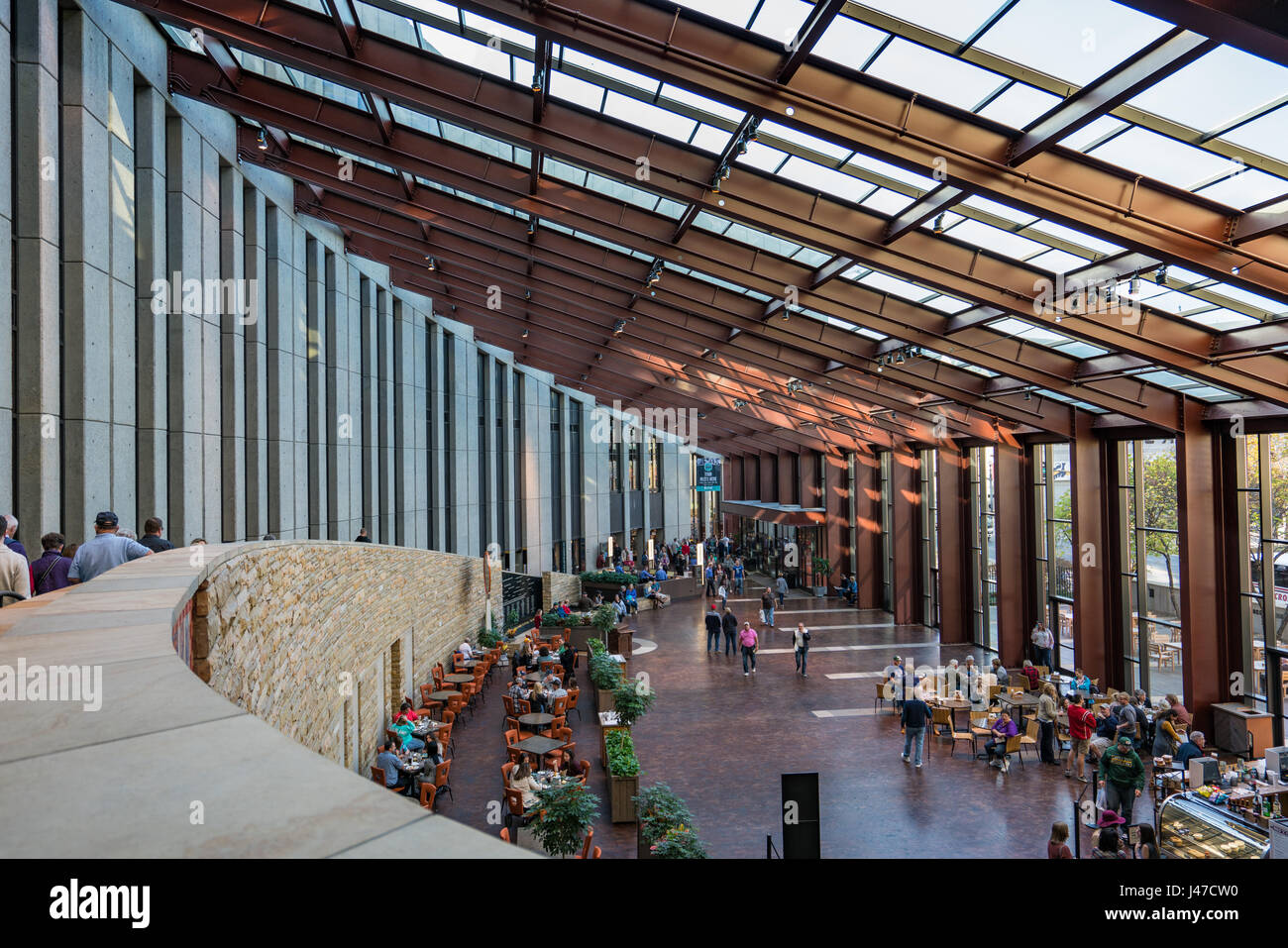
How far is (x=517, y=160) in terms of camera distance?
1316 cm

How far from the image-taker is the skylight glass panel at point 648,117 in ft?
32.4

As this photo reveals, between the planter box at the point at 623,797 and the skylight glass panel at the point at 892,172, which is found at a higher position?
the skylight glass panel at the point at 892,172

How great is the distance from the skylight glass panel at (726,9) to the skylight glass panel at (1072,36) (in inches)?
82.0

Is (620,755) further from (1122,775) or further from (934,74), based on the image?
(934,74)

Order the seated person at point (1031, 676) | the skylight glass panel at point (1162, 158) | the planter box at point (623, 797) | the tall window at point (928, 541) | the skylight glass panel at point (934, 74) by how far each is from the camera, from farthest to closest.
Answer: the tall window at point (928, 541) → the seated person at point (1031, 676) → the planter box at point (623, 797) → the skylight glass panel at point (1162, 158) → the skylight glass panel at point (934, 74)

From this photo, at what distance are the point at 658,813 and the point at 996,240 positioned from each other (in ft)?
Answer: 27.3

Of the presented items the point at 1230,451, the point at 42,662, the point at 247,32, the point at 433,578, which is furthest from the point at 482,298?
the point at 42,662

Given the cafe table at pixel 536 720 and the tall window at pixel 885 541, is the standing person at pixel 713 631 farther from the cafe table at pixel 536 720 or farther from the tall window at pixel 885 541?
the tall window at pixel 885 541

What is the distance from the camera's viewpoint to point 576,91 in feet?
33.1

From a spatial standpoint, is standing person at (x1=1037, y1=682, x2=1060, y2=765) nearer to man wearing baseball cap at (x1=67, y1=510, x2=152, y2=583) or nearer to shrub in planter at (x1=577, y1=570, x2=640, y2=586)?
man wearing baseball cap at (x1=67, y1=510, x2=152, y2=583)

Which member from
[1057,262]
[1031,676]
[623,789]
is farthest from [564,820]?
[1031,676]

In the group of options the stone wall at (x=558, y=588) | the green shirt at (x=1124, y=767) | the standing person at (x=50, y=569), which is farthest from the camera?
the stone wall at (x=558, y=588)

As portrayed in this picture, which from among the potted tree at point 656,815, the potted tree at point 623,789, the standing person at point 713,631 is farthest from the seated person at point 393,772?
the standing person at point 713,631

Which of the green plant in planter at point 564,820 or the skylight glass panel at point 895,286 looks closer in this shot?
the green plant in planter at point 564,820
